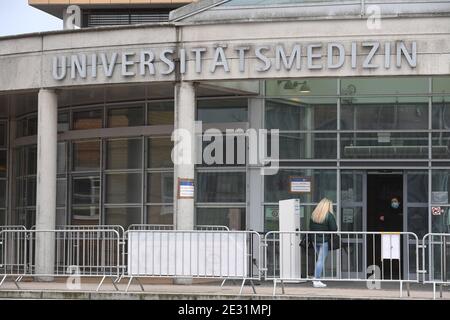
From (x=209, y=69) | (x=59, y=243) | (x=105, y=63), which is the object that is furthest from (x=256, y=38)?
(x=59, y=243)

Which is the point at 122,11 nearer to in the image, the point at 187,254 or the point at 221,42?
the point at 221,42

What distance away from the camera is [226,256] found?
15.6 metres

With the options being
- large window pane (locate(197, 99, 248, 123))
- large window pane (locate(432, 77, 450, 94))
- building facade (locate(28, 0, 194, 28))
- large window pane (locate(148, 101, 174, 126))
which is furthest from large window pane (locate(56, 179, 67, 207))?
large window pane (locate(432, 77, 450, 94))

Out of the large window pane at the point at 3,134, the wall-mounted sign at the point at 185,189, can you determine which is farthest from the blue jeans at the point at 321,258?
the large window pane at the point at 3,134

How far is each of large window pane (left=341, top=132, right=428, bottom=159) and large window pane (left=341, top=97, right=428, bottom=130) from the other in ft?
0.55

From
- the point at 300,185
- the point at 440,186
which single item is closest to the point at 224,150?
the point at 300,185

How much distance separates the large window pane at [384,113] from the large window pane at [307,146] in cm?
45

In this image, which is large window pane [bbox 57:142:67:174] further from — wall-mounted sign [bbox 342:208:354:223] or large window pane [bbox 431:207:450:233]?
large window pane [bbox 431:207:450:233]

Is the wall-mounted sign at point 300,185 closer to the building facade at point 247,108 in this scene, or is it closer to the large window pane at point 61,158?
the building facade at point 247,108

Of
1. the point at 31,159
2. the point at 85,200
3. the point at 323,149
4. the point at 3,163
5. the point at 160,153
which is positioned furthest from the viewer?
the point at 3,163

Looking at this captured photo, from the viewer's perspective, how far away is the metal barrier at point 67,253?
17.4m

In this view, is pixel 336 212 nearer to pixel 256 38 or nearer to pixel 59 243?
pixel 256 38

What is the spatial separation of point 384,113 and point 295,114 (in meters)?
1.87

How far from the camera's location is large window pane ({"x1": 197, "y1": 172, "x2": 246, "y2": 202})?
1977 centimetres
